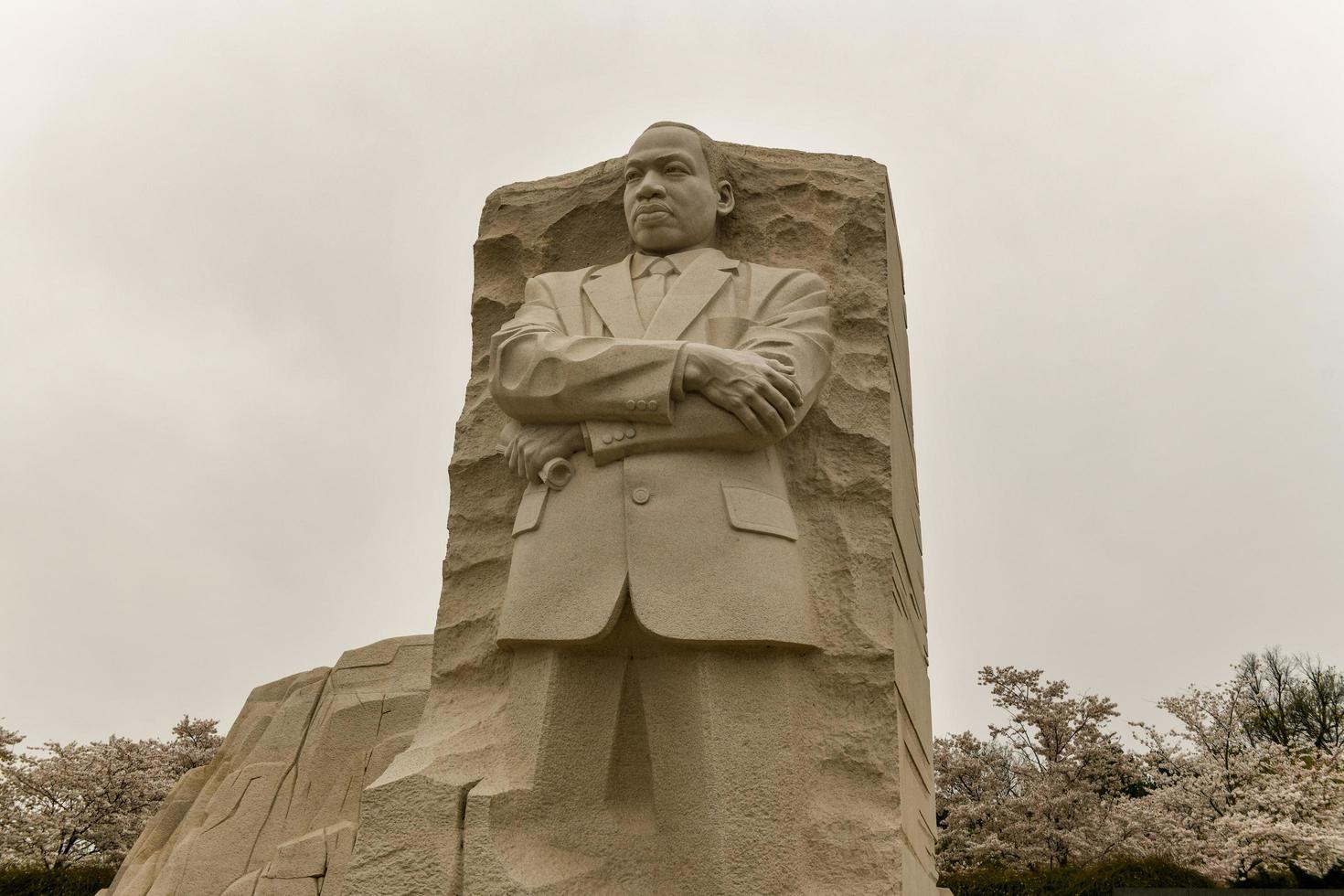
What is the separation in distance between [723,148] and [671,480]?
1.90 metres

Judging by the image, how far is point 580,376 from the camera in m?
3.82

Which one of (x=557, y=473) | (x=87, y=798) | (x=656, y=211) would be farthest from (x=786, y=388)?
(x=87, y=798)

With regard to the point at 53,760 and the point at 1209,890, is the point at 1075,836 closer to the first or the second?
the point at 1209,890

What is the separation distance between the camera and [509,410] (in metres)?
4.02

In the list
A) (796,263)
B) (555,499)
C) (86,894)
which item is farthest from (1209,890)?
(86,894)

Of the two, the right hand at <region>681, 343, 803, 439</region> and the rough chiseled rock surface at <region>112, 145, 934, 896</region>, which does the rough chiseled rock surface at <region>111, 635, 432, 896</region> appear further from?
the right hand at <region>681, 343, 803, 439</region>

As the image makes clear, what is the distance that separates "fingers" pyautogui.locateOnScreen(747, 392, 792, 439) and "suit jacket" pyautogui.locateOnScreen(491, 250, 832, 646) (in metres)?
0.07

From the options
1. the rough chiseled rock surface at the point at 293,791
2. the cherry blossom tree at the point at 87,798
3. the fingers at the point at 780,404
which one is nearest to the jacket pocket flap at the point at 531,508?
the fingers at the point at 780,404

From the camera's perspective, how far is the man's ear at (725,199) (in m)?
4.78

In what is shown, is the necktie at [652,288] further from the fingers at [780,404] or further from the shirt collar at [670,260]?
the fingers at [780,404]

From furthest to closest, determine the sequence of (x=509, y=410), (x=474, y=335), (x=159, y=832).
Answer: (x=159, y=832) → (x=474, y=335) → (x=509, y=410)

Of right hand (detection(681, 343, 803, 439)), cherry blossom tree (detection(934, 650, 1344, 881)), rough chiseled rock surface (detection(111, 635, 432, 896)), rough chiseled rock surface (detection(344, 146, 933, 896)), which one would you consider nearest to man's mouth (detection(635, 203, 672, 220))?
rough chiseled rock surface (detection(344, 146, 933, 896))

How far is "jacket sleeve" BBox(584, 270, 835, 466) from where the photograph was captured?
148 inches

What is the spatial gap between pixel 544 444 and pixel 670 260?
979 millimetres
